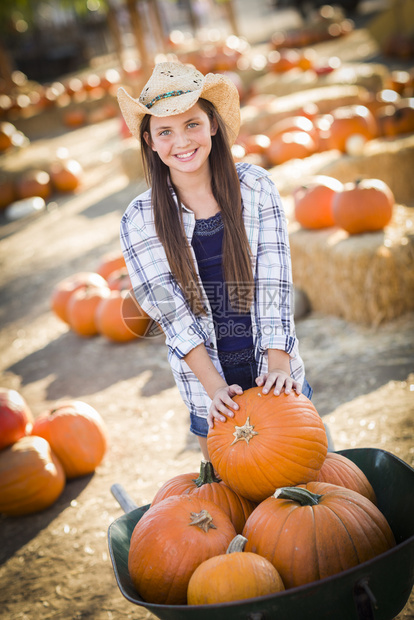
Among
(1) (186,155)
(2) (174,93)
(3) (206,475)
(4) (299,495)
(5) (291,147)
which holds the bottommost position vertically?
(5) (291,147)

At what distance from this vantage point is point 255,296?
6.57 feet

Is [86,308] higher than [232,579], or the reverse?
[232,579]

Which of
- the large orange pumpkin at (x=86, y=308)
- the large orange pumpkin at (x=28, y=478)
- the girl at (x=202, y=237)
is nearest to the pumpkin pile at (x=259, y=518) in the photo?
the girl at (x=202, y=237)

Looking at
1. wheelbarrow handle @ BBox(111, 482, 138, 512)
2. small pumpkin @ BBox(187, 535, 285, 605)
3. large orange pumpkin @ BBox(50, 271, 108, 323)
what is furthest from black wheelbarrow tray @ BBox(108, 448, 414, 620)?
large orange pumpkin @ BBox(50, 271, 108, 323)

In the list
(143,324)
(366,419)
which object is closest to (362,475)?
(366,419)

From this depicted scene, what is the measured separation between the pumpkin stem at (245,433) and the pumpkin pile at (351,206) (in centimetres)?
282

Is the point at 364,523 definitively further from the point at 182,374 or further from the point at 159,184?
the point at 159,184

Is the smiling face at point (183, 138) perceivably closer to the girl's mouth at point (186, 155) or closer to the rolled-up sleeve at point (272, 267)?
the girl's mouth at point (186, 155)

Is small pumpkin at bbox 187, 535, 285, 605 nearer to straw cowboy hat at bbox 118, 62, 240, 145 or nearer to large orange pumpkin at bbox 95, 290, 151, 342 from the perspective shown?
straw cowboy hat at bbox 118, 62, 240, 145

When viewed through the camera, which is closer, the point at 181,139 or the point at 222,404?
the point at 222,404

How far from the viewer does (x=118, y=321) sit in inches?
180

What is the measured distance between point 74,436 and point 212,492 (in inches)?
68.0

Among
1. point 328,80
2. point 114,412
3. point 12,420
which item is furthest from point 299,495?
point 328,80

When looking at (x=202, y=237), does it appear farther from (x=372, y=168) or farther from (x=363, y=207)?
(x=372, y=168)
